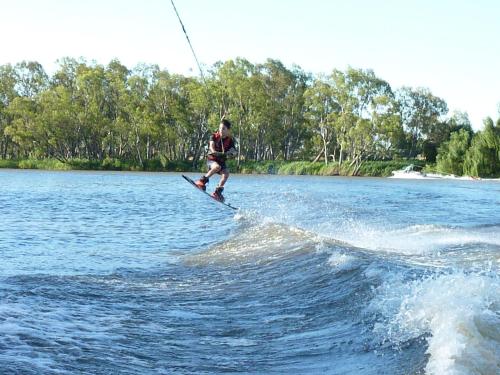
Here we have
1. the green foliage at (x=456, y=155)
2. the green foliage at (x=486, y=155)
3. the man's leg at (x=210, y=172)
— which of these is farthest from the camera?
the green foliage at (x=456, y=155)

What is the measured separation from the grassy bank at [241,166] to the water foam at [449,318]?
6453 centimetres

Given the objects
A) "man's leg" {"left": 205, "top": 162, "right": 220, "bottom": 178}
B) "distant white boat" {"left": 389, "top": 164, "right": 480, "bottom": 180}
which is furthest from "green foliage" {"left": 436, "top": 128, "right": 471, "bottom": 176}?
"man's leg" {"left": 205, "top": 162, "right": 220, "bottom": 178}

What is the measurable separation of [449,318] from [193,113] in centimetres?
7716

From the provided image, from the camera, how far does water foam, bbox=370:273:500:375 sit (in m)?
4.92

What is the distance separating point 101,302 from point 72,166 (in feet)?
226

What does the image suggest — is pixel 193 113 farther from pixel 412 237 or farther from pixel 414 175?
pixel 412 237

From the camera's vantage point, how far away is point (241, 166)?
75000 millimetres

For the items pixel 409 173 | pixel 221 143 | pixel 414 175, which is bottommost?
pixel 414 175

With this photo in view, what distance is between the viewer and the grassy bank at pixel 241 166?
72875 mm

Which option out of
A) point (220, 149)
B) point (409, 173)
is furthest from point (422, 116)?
point (220, 149)

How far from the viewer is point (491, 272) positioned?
29.2ft

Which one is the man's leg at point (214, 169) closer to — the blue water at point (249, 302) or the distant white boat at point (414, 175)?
the blue water at point (249, 302)

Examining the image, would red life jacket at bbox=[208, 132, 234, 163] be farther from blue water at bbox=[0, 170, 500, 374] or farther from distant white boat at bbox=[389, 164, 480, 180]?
distant white boat at bbox=[389, 164, 480, 180]

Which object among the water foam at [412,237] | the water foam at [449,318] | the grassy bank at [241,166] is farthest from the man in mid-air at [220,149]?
the grassy bank at [241,166]
